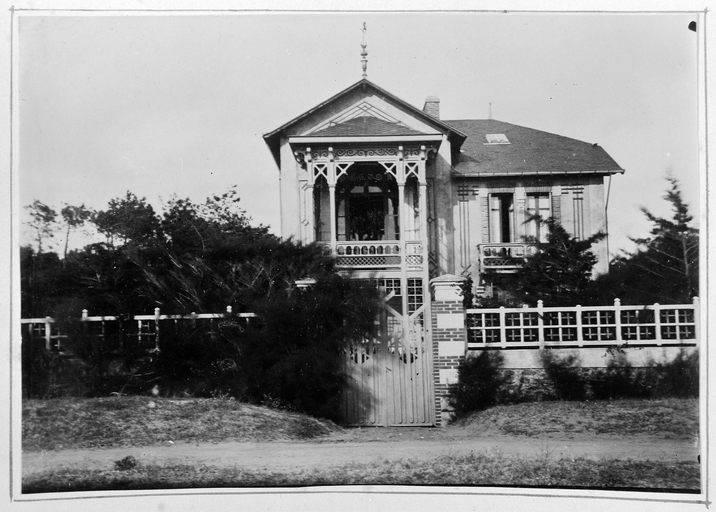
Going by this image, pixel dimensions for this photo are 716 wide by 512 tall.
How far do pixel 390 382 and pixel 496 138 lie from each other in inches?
328

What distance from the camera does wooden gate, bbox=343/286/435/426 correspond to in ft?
40.6

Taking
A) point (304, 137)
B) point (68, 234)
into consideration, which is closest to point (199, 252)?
point (68, 234)

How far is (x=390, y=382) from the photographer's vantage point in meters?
12.5

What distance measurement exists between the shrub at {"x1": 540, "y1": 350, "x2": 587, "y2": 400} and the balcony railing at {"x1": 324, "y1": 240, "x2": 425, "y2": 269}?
3.79 metres

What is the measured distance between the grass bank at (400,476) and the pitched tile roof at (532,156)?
9.03 m

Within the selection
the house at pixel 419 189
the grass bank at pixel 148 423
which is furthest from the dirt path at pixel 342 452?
the house at pixel 419 189

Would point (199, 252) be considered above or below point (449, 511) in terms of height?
above

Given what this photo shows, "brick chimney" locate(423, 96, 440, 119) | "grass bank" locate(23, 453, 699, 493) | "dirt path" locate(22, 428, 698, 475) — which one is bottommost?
"grass bank" locate(23, 453, 699, 493)

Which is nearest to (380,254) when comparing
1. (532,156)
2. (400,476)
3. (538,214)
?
(538,214)

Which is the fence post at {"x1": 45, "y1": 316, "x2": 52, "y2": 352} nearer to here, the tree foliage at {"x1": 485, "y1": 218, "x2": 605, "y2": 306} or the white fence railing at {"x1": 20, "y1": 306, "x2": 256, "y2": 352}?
the white fence railing at {"x1": 20, "y1": 306, "x2": 256, "y2": 352}

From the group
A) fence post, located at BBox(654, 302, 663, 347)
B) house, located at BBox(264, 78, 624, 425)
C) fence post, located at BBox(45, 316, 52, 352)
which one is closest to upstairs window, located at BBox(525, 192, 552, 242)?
house, located at BBox(264, 78, 624, 425)

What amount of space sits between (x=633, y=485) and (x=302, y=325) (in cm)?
589

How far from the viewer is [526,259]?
49.3 ft
